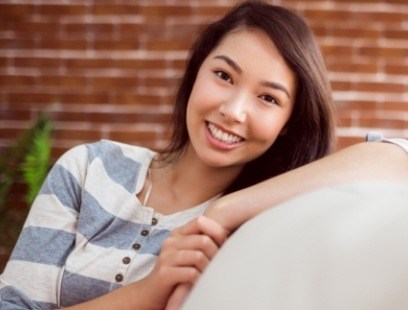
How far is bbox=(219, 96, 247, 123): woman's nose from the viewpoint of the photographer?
4.36ft

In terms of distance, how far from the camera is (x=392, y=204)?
0.81 meters

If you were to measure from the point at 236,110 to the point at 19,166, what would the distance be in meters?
1.56

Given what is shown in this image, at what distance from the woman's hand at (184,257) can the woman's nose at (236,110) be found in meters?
0.33

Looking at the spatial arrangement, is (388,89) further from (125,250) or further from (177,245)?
(177,245)

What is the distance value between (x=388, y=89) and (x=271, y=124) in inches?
64.8

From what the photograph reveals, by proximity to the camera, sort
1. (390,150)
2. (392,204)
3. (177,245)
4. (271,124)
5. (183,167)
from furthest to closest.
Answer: (183,167), (271,124), (390,150), (177,245), (392,204)

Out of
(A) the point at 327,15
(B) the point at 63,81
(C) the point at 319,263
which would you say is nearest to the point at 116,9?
(B) the point at 63,81

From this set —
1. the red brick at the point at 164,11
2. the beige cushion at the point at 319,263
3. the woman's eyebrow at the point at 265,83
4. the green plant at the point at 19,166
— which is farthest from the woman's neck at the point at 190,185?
the red brick at the point at 164,11

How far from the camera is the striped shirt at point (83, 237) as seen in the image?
1.37 metres

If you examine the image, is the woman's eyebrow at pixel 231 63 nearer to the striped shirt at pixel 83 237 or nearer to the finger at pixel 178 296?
the striped shirt at pixel 83 237

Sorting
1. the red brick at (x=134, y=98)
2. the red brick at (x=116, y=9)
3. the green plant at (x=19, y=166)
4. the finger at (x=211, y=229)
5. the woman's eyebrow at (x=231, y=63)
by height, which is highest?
the red brick at (x=116, y=9)

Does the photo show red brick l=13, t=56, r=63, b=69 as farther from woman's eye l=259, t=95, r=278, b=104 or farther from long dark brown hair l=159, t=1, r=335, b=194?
woman's eye l=259, t=95, r=278, b=104

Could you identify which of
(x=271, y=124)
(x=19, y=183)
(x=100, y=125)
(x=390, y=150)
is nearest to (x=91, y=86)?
(x=100, y=125)

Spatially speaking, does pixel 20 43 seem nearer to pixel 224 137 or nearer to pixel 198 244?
pixel 224 137
